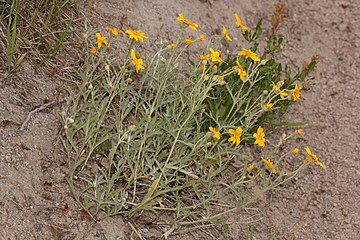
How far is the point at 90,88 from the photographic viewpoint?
10.7 ft

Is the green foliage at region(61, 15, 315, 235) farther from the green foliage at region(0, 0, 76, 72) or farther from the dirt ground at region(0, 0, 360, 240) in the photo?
the green foliage at region(0, 0, 76, 72)

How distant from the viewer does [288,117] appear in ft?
14.4

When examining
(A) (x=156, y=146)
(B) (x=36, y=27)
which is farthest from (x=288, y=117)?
(B) (x=36, y=27)

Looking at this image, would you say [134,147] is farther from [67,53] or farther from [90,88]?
[67,53]

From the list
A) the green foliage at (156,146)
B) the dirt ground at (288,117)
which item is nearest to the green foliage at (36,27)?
the dirt ground at (288,117)

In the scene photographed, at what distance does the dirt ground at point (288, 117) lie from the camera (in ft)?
9.95

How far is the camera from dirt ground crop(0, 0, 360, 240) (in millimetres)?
3031

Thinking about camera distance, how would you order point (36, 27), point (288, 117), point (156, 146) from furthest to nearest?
point (288, 117)
point (36, 27)
point (156, 146)

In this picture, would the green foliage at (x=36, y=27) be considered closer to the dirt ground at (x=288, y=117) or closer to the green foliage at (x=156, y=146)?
the dirt ground at (x=288, y=117)

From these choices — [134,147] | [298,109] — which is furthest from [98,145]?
[298,109]

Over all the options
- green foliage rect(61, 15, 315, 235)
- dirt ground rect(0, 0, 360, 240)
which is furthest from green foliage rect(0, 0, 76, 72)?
green foliage rect(61, 15, 315, 235)

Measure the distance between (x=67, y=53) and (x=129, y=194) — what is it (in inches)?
40.1

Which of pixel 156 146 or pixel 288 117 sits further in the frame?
pixel 288 117

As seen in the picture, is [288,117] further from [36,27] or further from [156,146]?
[36,27]
